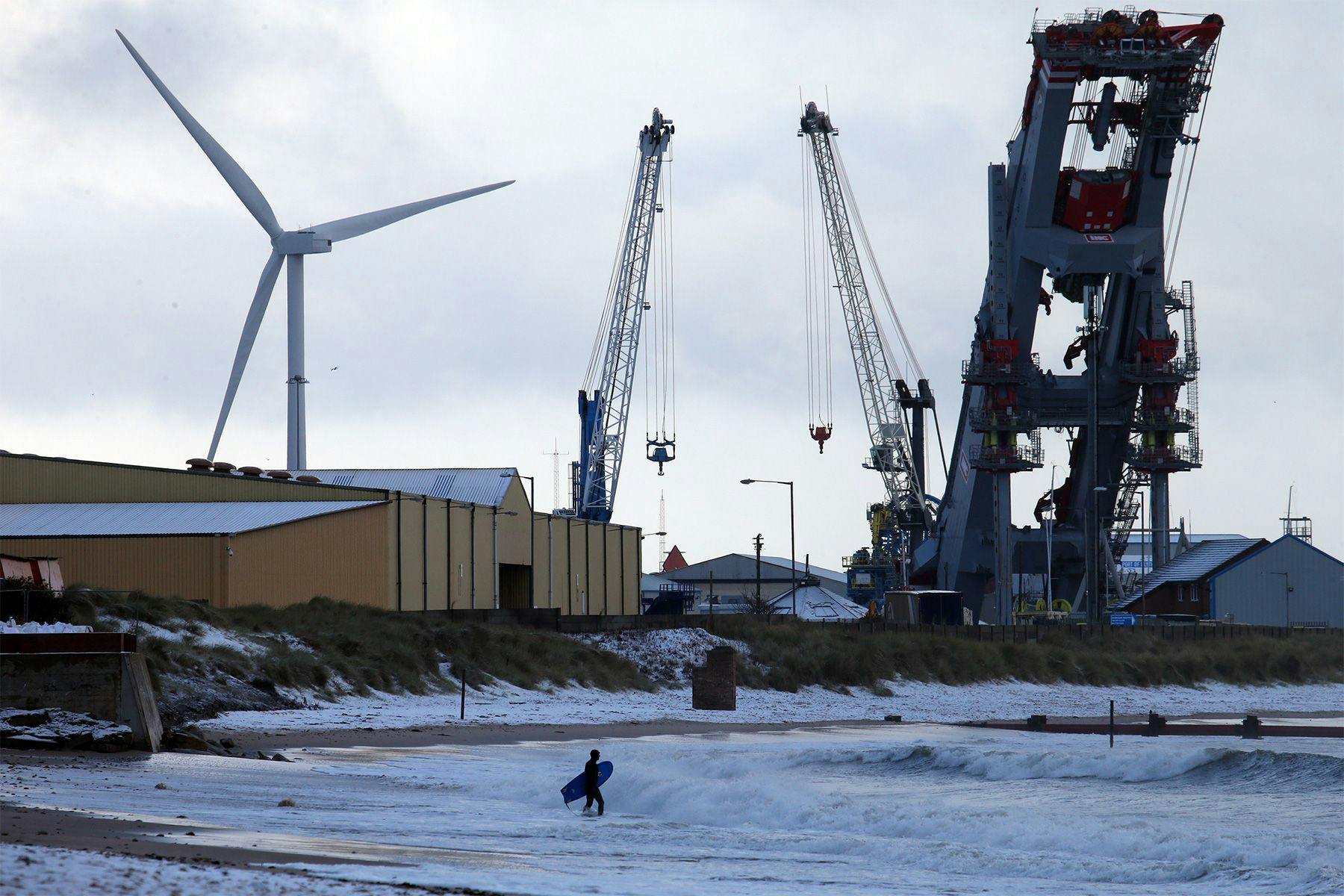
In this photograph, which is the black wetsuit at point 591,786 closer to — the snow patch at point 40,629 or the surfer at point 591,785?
the surfer at point 591,785

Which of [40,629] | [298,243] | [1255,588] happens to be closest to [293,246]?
[298,243]

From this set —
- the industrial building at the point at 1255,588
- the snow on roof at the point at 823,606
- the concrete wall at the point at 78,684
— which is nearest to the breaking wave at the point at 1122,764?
the concrete wall at the point at 78,684

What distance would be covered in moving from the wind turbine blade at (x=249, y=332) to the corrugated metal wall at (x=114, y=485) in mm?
9223

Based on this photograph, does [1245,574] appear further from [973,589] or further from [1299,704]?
[1299,704]

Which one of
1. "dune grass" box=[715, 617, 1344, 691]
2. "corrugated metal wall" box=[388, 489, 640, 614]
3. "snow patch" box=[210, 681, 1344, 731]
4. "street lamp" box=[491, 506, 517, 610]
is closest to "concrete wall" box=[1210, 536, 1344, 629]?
"dune grass" box=[715, 617, 1344, 691]

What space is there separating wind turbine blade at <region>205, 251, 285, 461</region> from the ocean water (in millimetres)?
42170

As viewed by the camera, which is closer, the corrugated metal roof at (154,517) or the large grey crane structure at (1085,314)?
the corrugated metal roof at (154,517)

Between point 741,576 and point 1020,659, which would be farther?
point 741,576

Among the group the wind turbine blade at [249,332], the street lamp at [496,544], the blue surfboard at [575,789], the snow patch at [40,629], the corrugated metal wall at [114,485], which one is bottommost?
the blue surfboard at [575,789]

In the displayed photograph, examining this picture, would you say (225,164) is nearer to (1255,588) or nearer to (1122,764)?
(1122,764)

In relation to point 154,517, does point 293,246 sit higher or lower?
higher

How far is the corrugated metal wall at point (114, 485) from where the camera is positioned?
63.7 metres

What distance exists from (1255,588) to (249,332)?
6428 cm

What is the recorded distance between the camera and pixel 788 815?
28.2 m
